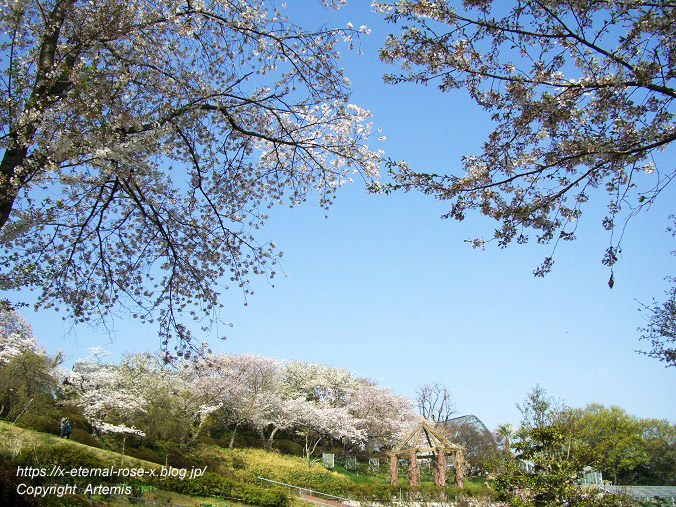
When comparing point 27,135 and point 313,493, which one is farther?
point 313,493

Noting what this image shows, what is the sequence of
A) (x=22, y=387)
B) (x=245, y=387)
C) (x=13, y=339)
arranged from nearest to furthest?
(x=22, y=387) → (x=13, y=339) → (x=245, y=387)

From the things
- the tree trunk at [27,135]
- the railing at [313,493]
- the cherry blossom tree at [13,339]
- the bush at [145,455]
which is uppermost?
the tree trunk at [27,135]

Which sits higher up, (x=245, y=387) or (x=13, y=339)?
(x=13, y=339)


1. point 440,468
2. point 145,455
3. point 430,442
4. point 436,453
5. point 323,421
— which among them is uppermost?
point 430,442

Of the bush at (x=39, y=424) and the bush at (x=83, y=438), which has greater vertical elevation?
the bush at (x=39, y=424)

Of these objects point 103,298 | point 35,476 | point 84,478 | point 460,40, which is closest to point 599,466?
point 460,40

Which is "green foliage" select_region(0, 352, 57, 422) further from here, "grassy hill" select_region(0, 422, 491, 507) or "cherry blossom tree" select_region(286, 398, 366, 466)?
"cherry blossom tree" select_region(286, 398, 366, 466)

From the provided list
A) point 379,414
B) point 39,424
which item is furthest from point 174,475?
point 379,414

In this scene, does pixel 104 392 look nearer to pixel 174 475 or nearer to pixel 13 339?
pixel 13 339

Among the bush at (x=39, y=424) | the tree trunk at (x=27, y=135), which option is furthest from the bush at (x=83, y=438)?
the tree trunk at (x=27, y=135)

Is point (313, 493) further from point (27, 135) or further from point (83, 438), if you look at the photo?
point (27, 135)

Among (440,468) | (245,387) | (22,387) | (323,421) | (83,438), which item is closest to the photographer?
(83,438)

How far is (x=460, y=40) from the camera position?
414 cm

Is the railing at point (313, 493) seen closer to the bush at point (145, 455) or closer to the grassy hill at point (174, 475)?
the grassy hill at point (174, 475)
